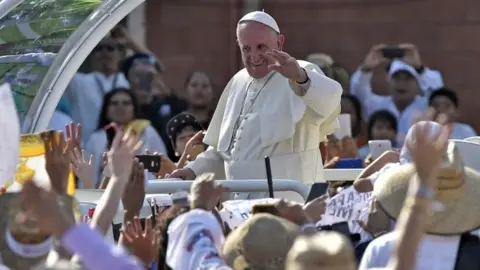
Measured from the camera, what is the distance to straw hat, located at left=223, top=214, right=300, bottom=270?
4.60 metres

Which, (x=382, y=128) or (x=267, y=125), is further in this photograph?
(x=382, y=128)

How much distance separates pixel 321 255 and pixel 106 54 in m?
8.70

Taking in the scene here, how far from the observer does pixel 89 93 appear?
12195 mm

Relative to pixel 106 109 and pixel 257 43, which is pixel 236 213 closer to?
pixel 257 43

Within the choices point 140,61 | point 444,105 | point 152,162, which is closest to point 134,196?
point 152,162

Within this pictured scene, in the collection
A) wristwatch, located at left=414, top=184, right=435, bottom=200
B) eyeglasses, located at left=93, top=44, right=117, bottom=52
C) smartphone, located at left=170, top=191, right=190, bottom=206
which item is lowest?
smartphone, located at left=170, top=191, right=190, bottom=206

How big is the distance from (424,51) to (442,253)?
9601 mm

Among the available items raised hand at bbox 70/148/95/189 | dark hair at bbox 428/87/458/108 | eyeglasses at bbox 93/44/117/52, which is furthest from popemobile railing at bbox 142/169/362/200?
eyeglasses at bbox 93/44/117/52

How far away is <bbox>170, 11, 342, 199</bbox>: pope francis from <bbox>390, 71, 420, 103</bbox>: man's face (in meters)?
4.86

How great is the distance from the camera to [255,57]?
7.67 m

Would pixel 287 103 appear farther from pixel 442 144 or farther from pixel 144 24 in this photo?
pixel 144 24

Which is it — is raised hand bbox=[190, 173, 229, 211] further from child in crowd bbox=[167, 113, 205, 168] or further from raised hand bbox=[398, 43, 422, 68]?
raised hand bbox=[398, 43, 422, 68]

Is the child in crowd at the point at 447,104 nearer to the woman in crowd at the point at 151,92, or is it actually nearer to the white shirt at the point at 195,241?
the woman in crowd at the point at 151,92

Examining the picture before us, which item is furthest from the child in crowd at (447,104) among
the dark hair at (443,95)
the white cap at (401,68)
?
the white cap at (401,68)
